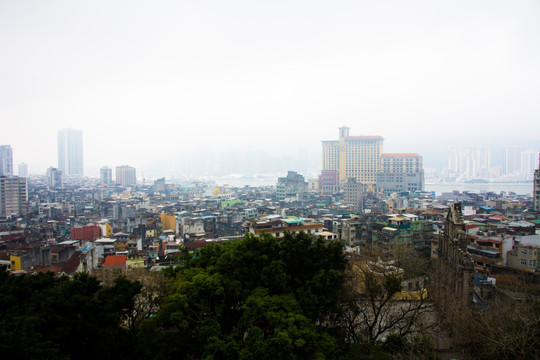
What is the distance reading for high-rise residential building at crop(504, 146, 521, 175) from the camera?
73188 mm

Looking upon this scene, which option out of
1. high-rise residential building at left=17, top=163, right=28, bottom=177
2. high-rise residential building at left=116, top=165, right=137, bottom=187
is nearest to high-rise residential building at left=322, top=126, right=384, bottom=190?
high-rise residential building at left=116, top=165, right=137, bottom=187

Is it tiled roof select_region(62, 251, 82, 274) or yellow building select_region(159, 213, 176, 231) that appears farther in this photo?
yellow building select_region(159, 213, 176, 231)

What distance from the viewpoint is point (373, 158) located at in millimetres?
65375

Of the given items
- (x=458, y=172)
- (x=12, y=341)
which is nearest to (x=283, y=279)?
(x=12, y=341)

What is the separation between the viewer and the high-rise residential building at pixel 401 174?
185 ft

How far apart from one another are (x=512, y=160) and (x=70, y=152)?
91.7m

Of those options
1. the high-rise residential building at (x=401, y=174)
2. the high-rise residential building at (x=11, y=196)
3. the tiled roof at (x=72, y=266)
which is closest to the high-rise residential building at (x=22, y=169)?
the high-rise residential building at (x=11, y=196)

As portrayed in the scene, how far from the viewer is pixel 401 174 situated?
57.2 metres

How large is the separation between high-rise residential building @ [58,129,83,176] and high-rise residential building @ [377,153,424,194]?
6506 cm

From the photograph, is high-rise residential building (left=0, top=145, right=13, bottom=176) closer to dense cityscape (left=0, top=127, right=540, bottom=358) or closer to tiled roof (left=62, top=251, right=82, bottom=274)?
dense cityscape (left=0, top=127, right=540, bottom=358)

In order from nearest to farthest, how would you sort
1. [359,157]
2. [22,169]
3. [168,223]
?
[168,223] < [359,157] < [22,169]

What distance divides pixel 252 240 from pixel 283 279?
1031mm

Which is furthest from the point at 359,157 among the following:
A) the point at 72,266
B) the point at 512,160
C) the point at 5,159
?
the point at 72,266

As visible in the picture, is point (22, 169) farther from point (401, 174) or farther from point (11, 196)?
point (401, 174)
